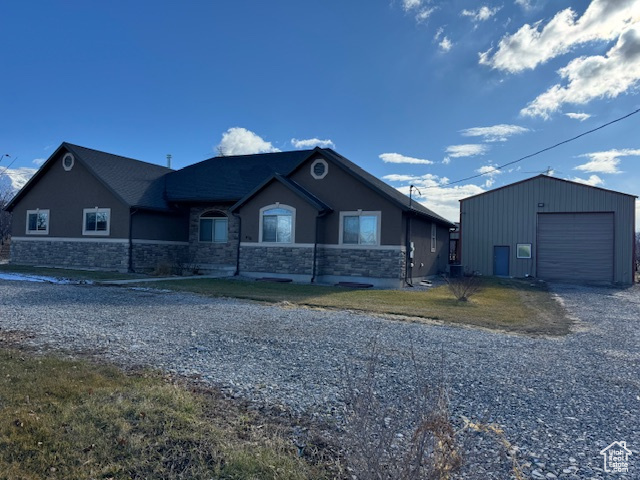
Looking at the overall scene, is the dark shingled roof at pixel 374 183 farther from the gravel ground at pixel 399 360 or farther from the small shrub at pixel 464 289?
the gravel ground at pixel 399 360

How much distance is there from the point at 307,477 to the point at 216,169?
23151 mm

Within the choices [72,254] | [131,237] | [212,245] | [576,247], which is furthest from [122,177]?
[576,247]

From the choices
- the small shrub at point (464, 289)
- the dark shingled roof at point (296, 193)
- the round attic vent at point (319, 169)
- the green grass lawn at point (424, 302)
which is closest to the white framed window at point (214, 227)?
the dark shingled roof at point (296, 193)

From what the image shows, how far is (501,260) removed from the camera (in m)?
25.5

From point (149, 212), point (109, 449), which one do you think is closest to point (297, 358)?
point (109, 449)

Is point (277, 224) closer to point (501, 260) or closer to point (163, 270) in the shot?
point (163, 270)

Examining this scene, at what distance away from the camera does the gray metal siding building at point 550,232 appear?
23312mm

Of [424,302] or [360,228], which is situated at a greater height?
[360,228]

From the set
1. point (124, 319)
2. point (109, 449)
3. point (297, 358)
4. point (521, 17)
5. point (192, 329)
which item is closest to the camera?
point (109, 449)

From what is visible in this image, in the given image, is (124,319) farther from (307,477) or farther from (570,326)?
(570,326)

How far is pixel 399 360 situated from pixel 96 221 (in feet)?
63.5

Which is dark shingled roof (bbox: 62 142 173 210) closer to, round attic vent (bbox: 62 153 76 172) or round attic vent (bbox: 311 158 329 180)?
round attic vent (bbox: 62 153 76 172)

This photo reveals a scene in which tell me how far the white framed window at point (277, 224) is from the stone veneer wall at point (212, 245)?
223 centimetres

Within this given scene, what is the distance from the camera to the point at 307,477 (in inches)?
121
